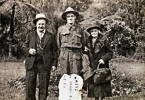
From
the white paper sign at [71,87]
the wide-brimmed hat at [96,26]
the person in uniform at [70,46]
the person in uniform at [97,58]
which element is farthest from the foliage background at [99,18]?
the white paper sign at [71,87]

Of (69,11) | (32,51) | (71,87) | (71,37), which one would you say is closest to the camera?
(71,87)

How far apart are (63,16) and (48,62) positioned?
0.95 metres

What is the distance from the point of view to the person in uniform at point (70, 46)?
31.4ft

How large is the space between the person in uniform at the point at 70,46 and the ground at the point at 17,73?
66 cm

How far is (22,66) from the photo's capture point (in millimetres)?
9672

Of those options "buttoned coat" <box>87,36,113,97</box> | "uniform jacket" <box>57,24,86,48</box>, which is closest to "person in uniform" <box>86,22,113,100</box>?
"buttoned coat" <box>87,36,113,97</box>

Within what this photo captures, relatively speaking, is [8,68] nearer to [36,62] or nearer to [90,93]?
[36,62]

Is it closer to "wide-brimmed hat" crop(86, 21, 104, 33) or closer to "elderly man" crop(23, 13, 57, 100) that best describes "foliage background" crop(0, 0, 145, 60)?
"wide-brimmed hat" crop(86, 21, 104, 33)

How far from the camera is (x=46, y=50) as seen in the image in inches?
375

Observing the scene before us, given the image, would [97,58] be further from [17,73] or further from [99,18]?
[17,73]

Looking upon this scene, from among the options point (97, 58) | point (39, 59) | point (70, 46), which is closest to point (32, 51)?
point (39, 59)

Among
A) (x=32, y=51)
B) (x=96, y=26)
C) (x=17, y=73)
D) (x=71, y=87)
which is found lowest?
(x=71, y=87)

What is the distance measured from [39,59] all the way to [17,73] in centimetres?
55

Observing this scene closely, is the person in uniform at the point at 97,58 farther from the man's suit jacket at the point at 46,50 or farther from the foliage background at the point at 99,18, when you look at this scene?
the man's suit jacket at the point at 46,50
